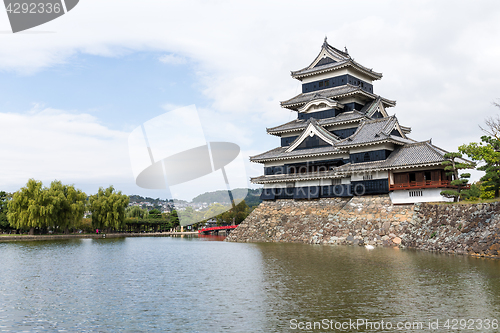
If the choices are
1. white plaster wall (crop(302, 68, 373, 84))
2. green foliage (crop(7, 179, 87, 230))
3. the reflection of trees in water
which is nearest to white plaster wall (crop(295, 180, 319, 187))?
white plaster wall (crop(302, 68, 373, 84))

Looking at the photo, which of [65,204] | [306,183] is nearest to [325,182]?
[306,183]

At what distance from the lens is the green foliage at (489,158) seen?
2834cm

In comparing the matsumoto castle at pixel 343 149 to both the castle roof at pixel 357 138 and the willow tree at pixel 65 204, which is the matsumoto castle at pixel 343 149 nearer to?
the castle roof at pixel 357 138

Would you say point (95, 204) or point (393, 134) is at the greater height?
point (393, 134)

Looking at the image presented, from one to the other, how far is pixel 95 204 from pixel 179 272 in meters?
49.3

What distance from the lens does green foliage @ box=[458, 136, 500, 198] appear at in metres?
28.3

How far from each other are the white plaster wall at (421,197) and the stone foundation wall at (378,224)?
0.63 meters

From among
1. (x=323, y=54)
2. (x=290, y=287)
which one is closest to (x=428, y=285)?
(x=290, y=287)

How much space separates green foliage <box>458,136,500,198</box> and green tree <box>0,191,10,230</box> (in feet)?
218

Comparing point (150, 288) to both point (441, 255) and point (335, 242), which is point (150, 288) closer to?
point (441, 255)

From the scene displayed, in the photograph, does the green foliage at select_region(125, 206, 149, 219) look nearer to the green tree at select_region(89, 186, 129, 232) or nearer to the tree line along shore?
the tree line along shore

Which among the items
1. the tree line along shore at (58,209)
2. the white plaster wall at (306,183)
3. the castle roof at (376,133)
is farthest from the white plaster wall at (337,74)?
the tree line along shore at (58,209)

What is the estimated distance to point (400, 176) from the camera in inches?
1409

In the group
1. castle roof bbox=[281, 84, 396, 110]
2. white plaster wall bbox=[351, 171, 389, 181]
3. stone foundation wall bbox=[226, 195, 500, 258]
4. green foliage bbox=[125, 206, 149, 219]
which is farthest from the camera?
green foliage bbox=[125, 206, 149, 219]
